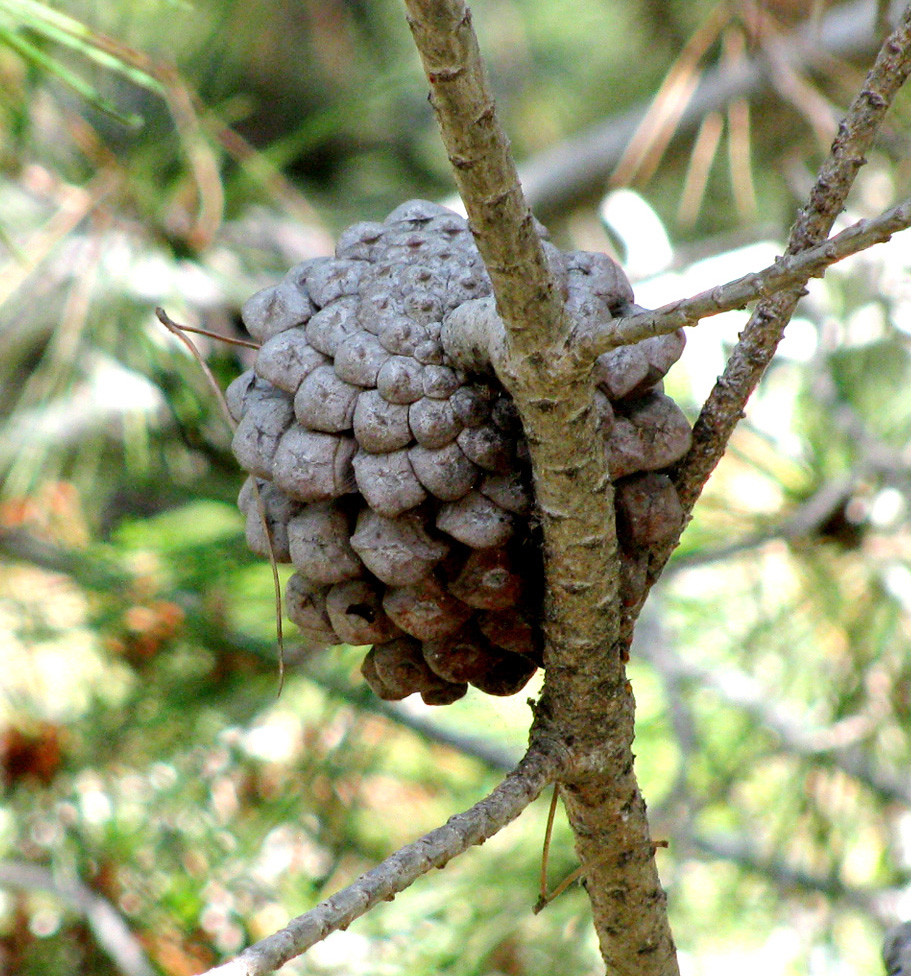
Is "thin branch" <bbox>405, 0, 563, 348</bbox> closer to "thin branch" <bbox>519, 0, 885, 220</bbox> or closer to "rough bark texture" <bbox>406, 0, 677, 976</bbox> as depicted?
"rough bark texture" <bbox>406, 0, 677, 976</bbox>

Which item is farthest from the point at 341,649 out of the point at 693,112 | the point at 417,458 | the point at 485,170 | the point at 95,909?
the point at 693,112

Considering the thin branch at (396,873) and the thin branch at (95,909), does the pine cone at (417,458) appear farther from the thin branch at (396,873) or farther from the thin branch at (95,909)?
the thin branch at (95,909)

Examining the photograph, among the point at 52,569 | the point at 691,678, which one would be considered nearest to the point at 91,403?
the point at 52,569

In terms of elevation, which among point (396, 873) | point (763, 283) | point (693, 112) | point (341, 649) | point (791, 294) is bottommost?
point (396, 873)

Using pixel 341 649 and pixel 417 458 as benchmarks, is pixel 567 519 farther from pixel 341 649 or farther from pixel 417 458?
pixel 341 649

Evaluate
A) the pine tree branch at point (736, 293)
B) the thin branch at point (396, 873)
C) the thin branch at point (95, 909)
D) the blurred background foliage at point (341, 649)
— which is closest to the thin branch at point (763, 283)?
the pine tree branch at point (736, 293)

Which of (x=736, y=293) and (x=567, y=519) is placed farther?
(x=567, y=519)
